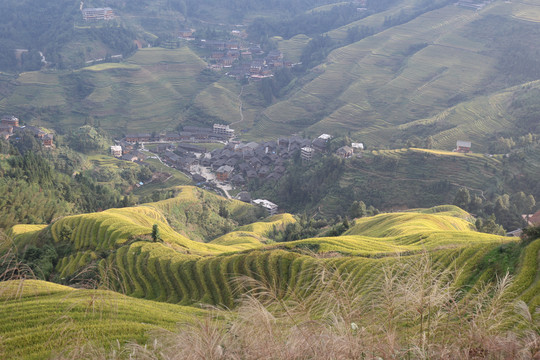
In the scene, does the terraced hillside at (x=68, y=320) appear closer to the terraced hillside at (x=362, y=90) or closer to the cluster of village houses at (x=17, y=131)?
the terraced hillside at (x=362, y=90)

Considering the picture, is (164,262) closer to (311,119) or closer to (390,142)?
(390,142)

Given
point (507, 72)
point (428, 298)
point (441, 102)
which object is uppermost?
point (428, 298)

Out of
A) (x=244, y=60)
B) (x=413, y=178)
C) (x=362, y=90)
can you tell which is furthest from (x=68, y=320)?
(x=244, y=60)

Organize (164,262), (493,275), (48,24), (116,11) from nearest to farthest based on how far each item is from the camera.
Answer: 1. (493,275)
2. (164,262)
3. (48,24)
4. (116,11)

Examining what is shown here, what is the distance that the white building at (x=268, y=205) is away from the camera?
45.8 meters

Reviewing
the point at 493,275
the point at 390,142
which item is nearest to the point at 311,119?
the point at 390,142

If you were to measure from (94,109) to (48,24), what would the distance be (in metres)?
43.1

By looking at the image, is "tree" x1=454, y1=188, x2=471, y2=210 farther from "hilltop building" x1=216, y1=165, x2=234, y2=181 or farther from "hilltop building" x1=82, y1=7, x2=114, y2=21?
"hilltop building" x1=82, y1=7, x2=114, y2=21

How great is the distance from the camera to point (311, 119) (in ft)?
222

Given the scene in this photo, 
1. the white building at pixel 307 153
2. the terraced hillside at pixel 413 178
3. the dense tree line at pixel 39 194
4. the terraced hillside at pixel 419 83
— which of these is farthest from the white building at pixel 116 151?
the terraced hillside at pixel 413 178

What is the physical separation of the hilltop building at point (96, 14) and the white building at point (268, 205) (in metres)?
78.1

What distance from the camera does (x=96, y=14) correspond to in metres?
100

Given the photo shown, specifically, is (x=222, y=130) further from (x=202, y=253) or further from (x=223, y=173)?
(x=202, y=253)

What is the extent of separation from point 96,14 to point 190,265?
102 m
